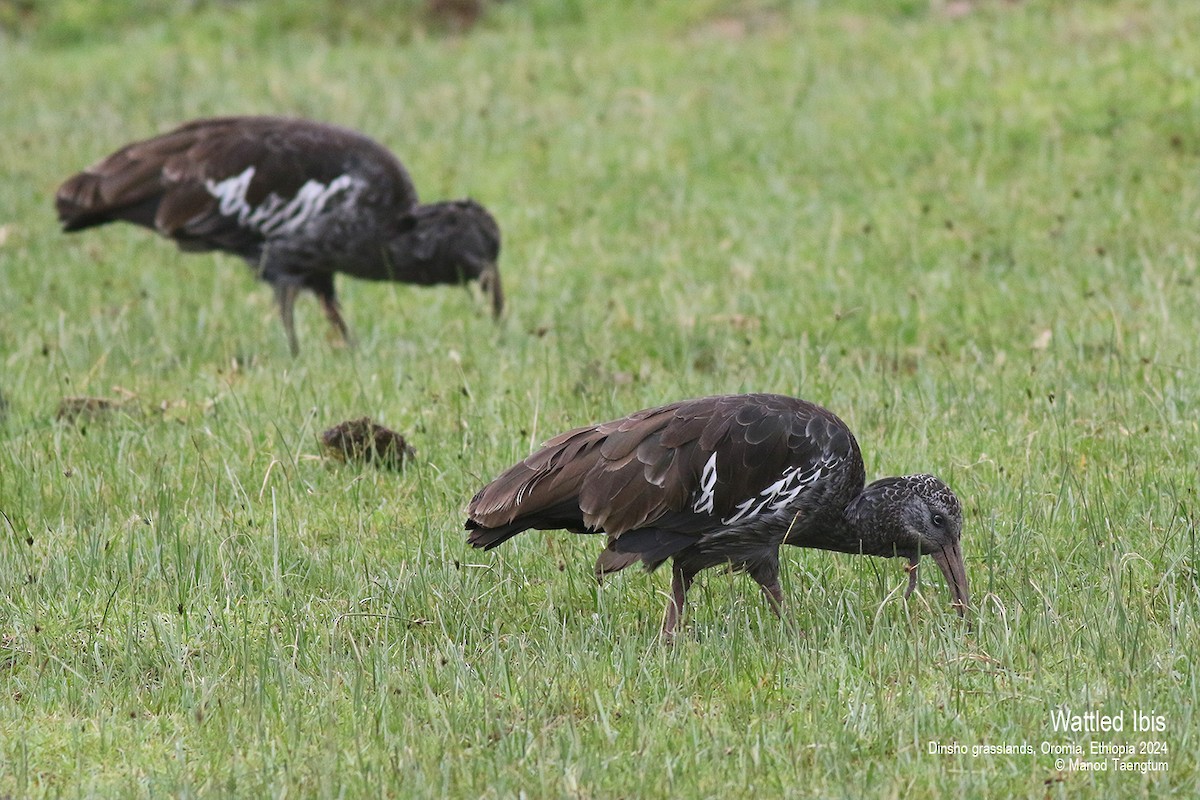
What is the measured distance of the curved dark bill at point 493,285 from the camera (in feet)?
32.7

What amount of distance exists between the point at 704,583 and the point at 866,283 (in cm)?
415

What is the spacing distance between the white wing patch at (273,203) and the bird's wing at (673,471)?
15.1 ft

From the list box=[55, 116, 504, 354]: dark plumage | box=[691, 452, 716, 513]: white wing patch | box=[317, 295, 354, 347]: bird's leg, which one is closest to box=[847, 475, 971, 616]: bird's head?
box=[691, 452, 716, 513]: white wing patch

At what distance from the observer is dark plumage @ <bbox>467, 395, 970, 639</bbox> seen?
18.0ft

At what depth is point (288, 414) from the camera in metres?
7.65

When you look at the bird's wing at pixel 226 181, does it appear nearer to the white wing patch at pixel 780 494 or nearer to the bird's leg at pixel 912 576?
the white wing patch at pixel 780 494

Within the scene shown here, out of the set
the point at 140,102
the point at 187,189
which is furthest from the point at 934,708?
the point at 140,102

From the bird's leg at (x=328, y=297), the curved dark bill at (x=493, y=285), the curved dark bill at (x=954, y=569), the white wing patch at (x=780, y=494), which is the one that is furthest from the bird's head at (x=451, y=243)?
the curved dark bill at (x=954, y=569)

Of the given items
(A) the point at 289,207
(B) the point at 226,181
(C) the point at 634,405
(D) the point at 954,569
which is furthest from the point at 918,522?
(B) the point at 226,181

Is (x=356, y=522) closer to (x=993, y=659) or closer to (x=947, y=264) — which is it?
(x=993, y=659)

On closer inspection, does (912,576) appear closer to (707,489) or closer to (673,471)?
(707,489)

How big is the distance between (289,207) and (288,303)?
579 millimetres

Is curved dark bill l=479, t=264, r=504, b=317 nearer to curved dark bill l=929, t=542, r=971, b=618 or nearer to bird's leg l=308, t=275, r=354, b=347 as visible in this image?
bird's leg l=308, t=275, r=354, b=347

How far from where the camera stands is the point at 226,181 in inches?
384
